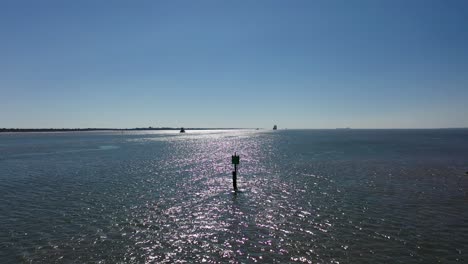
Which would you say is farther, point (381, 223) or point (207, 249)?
point (381, 223)

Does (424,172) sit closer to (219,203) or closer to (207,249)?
(219,203)

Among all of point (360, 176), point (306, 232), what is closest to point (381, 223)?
point (306, 232)

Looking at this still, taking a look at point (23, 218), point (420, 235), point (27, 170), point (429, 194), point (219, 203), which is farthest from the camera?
point (27, 170)

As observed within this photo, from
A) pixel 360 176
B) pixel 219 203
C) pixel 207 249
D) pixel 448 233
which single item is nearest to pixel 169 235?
pixel 207 249

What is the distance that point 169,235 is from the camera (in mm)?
17422

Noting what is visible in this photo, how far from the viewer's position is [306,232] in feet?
58.5

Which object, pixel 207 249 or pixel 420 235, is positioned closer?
pixel 207 249

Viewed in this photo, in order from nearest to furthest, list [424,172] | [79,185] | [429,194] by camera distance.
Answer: [429,194] → [79,185] → [424,172]

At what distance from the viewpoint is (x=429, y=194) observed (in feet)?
90.2

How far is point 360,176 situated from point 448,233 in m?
20.8

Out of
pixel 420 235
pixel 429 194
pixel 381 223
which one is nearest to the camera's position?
pixel 420 235

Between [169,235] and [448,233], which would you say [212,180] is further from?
[448,233]

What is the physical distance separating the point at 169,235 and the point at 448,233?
17.2 m

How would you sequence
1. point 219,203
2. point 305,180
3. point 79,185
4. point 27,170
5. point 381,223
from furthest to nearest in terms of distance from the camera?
point 27,170, point 305,180, point 79,185, point 219,203, point 381,223
